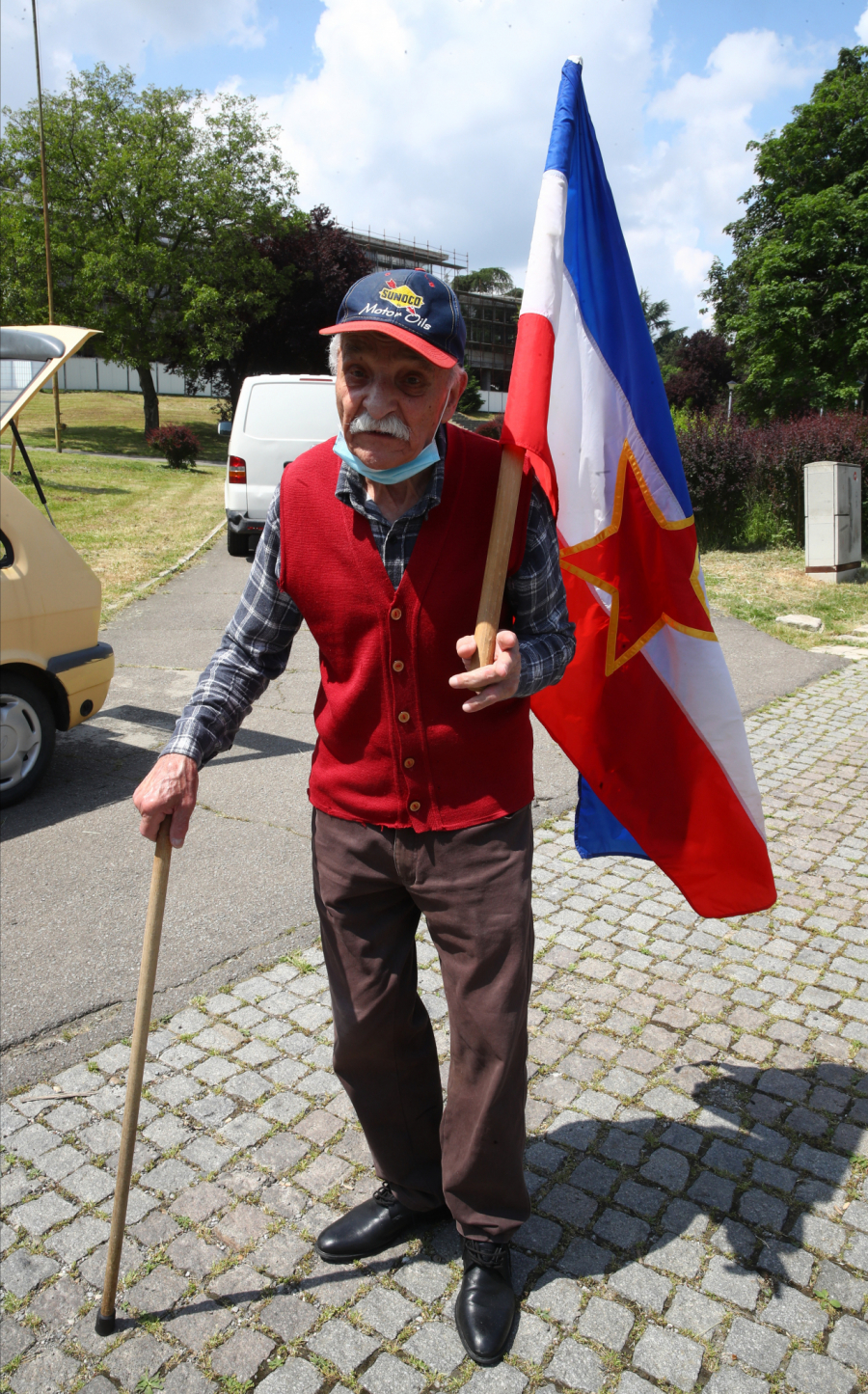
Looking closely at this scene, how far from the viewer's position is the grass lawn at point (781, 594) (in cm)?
1105

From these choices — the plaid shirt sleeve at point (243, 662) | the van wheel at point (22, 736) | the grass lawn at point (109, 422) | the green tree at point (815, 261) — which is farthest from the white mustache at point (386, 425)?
the green tree at point (815, 261)

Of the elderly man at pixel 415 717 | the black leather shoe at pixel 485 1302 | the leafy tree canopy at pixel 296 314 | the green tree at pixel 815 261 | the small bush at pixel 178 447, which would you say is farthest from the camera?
the leafy tree canopy at pixel 296 314

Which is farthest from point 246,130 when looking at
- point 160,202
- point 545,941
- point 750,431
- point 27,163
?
point 545,941

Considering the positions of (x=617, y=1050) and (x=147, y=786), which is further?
(x=617, y=1050)

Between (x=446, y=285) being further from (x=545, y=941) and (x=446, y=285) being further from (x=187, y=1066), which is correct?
(x=545, y=941)

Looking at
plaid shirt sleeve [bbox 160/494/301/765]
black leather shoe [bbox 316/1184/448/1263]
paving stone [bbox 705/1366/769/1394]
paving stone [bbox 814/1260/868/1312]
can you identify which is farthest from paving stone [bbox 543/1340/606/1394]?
plaid shirt sleeve [bbox 160/494/301/765]

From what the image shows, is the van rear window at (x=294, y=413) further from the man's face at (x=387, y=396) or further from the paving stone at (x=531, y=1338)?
the paving stone at (x=531, y=1338)

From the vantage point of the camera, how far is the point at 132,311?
3578 centimetres

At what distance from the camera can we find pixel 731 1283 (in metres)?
2.46

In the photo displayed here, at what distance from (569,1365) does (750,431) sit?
54.3ft

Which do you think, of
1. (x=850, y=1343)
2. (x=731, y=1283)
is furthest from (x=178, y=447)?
(x=850, y=1343)

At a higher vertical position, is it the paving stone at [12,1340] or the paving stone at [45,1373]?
the paving stone at [12,1340]

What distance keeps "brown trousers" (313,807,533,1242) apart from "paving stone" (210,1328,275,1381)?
48cm

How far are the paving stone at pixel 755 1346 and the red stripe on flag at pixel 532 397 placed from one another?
191 centimetres
